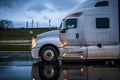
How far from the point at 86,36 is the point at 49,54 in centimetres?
188

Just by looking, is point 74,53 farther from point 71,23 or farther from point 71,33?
point 71,23

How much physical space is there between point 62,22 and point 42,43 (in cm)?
135

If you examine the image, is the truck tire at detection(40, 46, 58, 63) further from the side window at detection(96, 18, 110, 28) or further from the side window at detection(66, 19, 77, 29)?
the side window at detection(96, 18, 110, 28)

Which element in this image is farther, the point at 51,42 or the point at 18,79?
the point at 51,42

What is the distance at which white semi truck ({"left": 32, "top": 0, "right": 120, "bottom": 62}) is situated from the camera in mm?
13672

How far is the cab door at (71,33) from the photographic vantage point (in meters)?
14.0

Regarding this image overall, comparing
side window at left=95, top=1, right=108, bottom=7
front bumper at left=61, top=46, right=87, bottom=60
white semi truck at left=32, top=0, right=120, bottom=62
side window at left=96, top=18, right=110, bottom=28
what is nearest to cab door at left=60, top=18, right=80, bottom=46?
white semi truck at left=32, top=0, right=120, bottom=62

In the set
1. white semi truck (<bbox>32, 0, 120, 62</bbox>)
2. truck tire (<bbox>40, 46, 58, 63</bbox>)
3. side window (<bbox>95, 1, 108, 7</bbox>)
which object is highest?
side window (<bbox>95, 1, 108, 7</bbox>)

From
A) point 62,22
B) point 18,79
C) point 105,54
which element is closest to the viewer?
point 18,79

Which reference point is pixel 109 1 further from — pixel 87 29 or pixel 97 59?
pixel 97 59

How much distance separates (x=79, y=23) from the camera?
14.1 metres

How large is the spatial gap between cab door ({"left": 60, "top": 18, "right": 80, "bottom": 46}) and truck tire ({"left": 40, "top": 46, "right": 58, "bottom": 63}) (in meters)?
0.64

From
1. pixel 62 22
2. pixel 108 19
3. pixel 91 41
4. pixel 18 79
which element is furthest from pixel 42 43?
pixel 18 79

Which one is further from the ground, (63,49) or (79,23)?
(79,23)
